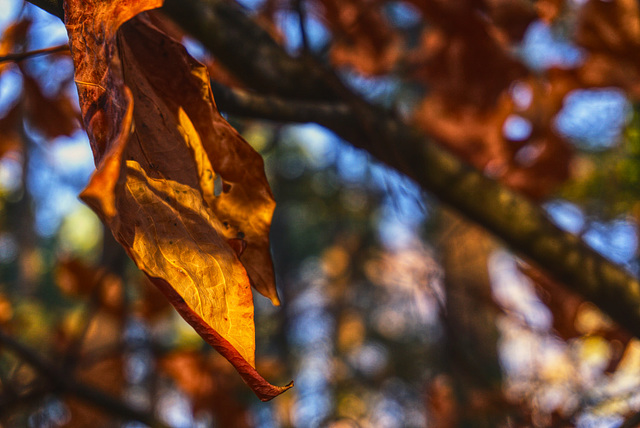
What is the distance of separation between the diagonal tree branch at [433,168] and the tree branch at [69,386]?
0.57 meters

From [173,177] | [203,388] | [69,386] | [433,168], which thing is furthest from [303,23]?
[203,388]

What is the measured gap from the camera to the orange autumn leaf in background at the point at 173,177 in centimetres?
25

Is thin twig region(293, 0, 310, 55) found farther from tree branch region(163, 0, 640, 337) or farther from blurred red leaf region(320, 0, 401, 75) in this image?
blurred red leaf region(320, 0, 401, 75)

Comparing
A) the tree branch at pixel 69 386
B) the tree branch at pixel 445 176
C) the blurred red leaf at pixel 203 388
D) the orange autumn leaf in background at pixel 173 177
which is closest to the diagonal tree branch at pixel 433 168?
the tree branch at pixel 445 176

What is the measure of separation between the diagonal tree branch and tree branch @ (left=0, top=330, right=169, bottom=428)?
565 mm

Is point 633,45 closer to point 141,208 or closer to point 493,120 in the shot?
point 493,120

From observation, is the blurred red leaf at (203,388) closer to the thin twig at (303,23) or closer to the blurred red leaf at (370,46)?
the blurred red leaf at (370,46)

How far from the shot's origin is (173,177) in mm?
314

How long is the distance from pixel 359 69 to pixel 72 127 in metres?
0.64

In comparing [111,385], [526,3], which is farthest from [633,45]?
[111,385]

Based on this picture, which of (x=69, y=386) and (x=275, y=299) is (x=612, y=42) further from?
(x=69, y=386)

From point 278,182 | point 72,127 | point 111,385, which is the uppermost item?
point 72,127

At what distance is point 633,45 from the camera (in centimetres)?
86

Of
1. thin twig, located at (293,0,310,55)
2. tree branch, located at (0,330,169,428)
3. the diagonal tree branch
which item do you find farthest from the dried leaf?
tree branch, located at (0,330,169,428)
